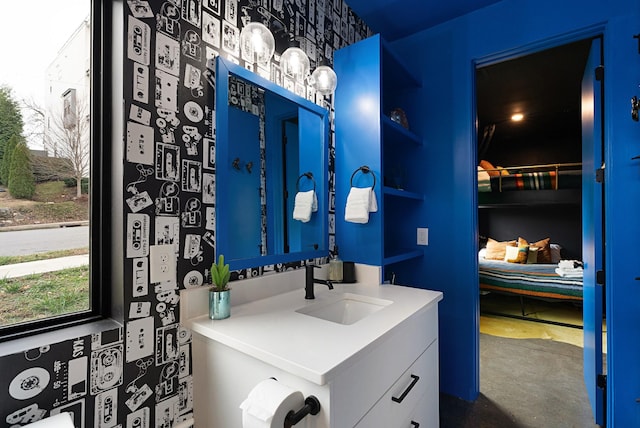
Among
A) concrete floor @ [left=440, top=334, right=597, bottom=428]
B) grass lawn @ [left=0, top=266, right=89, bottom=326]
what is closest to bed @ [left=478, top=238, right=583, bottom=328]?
concrete floor @ [left=440, top=334, right=597, bottom=428]

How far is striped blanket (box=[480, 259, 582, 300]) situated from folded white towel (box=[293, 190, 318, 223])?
10.3 ft

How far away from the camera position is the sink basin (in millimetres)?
1396

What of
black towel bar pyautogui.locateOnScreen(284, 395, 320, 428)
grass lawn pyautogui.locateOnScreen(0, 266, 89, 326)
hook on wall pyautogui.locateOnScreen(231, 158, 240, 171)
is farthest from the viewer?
hook on wall pyautogui.locateOnScreen(231, 158, 240, 171)

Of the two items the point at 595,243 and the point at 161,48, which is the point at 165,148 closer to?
the point at 161,48

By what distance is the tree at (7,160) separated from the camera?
2.72ft

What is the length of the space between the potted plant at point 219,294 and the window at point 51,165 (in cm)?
35

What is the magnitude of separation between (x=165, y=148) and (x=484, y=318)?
157 inches

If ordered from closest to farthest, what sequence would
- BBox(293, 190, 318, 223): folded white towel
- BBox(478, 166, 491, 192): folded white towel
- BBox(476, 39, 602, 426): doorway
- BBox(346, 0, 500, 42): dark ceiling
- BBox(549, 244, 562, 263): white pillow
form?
BBox(293, 190, 318, 223): folded white towel < BBox(346, 0, 500, 42): dark ceiling < BBox(476, 39, 602, 426): doorway < BBox(549, 244, 562, 263): white pillow < BBox(478, 166, 491, 192): folded white towel

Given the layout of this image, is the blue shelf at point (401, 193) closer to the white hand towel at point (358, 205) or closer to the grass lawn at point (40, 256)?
the white hand towel at point (358, 205)

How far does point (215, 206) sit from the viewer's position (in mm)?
1214

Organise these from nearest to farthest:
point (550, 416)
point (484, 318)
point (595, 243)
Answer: point (595, 243) → point (550, 416) → point (484, 318)

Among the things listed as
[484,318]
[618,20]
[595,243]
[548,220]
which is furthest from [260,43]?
[548,220]

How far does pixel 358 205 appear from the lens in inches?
67.6

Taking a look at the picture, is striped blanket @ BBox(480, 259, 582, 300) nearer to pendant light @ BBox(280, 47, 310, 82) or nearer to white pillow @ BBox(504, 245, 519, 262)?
white pillow @ BBox(504, 245, 519, 262)
